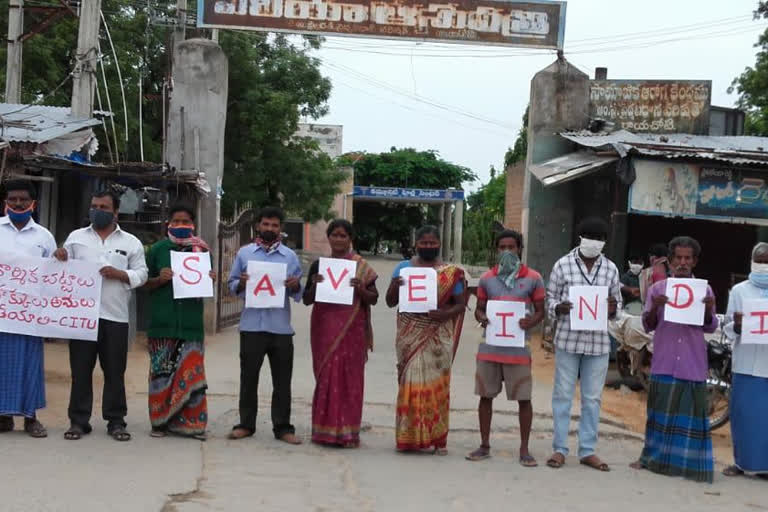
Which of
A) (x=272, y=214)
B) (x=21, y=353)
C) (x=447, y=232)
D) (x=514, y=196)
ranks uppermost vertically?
(x=514, y=196)

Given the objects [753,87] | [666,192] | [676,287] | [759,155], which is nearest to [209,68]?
[666,192]

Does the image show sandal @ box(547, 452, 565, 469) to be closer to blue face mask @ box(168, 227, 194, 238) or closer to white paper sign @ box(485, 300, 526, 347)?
white paper sign @ box(485, 300, 526, 347)

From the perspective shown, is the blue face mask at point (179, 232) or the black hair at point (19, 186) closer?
the black hair at point (19, 186)

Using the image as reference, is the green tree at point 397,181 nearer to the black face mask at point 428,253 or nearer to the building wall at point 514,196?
the building wall at point 514,196

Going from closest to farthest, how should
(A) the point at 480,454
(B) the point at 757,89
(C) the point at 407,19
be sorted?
1. (A) the point at 480,454
2. (C) the point at 407,19
3. (B) the point at 757,89

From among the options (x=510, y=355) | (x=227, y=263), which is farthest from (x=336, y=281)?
(x=227, y=263)

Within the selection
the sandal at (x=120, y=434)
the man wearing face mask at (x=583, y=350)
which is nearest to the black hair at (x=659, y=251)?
the man wearing face mask at (x=583, y=350)

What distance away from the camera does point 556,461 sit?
20.2 feet

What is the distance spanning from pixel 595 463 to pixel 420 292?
174 centimetres

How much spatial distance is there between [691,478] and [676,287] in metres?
1.32

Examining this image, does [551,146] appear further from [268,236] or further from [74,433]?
[74,433]

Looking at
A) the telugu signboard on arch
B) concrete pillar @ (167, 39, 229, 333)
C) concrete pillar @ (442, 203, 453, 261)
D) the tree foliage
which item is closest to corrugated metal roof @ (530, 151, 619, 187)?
the telugu signboard on arch

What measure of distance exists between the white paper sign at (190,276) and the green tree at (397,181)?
1565 inches

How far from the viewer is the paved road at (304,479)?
496cm
